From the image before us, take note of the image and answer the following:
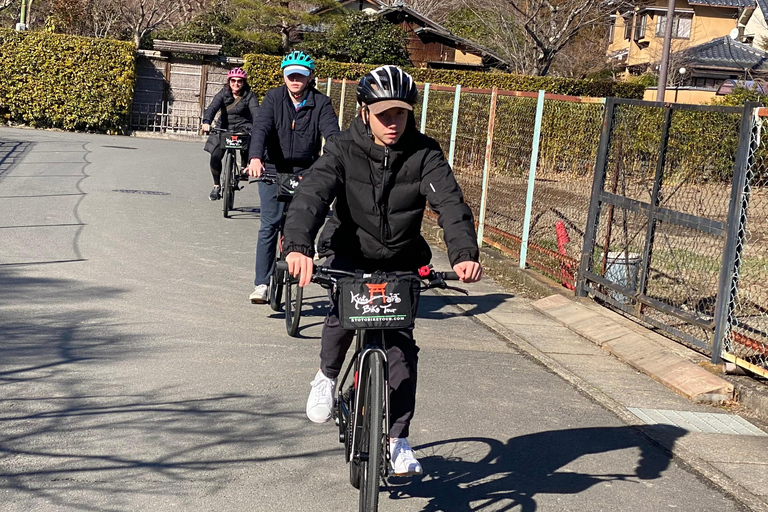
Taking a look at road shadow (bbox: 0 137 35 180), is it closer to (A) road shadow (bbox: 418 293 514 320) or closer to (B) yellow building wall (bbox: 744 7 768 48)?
(A) road shadow (bbox: 418 293 514 320)

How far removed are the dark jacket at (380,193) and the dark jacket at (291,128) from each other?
380 centimetres

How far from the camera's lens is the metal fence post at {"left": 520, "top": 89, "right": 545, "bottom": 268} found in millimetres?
10804

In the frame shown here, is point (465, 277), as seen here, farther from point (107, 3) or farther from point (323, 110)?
point (107, 3)

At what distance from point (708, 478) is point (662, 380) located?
202 cm

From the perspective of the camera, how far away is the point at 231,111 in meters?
14.0

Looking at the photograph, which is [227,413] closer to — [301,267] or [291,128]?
[301,267]

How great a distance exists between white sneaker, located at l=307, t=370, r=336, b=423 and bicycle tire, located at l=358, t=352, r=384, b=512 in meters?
0.52

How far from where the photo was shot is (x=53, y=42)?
104ft

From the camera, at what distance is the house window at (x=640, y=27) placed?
201ft

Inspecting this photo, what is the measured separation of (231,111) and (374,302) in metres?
10.5

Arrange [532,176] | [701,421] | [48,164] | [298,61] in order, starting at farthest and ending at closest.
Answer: [48,164], [532,176], [298,61], [701,421]

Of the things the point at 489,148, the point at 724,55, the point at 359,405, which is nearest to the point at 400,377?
the point at 359,405

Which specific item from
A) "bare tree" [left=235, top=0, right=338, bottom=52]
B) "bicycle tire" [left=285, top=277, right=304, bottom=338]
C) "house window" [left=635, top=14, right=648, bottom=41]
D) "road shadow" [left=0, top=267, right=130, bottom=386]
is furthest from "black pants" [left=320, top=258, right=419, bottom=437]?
"house window" [left=635, top=14, right=648, bottom=41]

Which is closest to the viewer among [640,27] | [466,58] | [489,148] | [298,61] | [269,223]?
[298,61]
